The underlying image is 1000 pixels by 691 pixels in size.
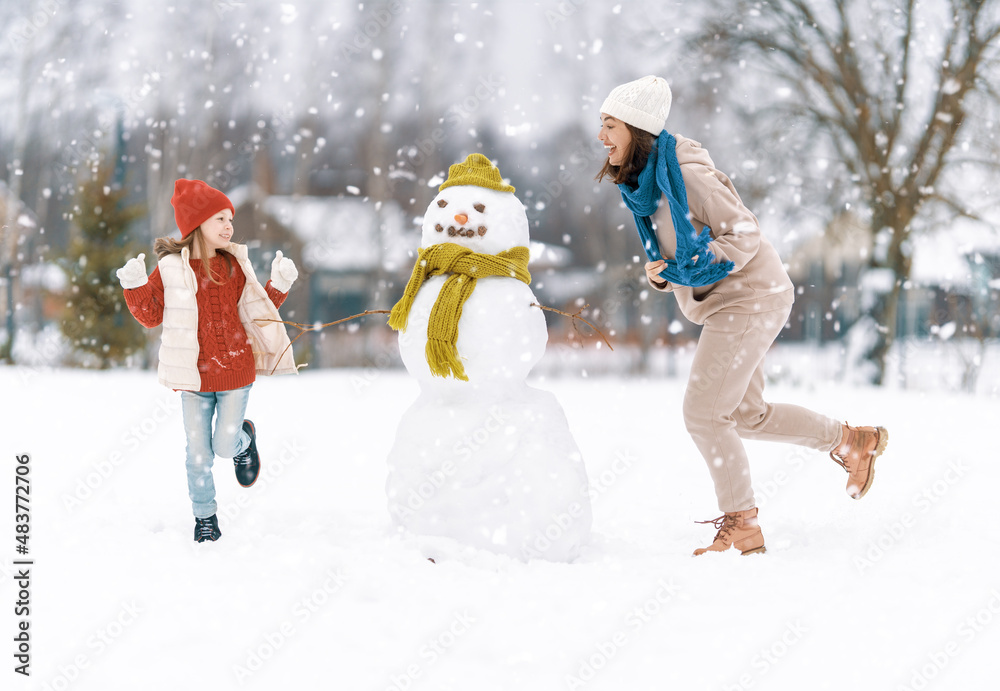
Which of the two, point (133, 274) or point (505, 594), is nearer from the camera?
point (505, 594)

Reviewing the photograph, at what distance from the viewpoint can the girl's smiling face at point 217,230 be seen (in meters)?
2.92

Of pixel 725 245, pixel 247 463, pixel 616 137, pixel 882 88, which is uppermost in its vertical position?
pixel 882 88

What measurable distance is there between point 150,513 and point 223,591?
4.20 ft

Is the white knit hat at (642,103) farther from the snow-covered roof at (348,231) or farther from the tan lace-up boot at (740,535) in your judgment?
the snow-covered roof at (348,231)

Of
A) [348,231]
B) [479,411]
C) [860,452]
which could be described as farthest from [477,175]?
[348,231]

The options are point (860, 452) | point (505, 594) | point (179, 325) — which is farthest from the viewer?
point (860, 452)

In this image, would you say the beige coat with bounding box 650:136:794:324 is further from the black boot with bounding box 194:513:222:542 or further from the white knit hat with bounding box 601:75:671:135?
the black boot with bounding box 194:513:222:542

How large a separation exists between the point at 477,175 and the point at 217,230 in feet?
3.66

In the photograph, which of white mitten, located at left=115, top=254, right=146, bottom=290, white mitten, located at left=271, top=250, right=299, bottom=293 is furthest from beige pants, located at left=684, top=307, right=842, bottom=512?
white mitten, located at left=115, top=254, right=146, bottom=290

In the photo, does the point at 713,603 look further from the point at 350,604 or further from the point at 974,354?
the point at 974,354

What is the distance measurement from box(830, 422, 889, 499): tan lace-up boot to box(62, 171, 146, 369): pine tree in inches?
432

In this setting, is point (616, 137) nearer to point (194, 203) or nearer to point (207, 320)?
point (194, 203)

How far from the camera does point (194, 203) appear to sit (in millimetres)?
2869

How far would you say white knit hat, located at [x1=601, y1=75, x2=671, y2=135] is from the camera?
9.04 ft
